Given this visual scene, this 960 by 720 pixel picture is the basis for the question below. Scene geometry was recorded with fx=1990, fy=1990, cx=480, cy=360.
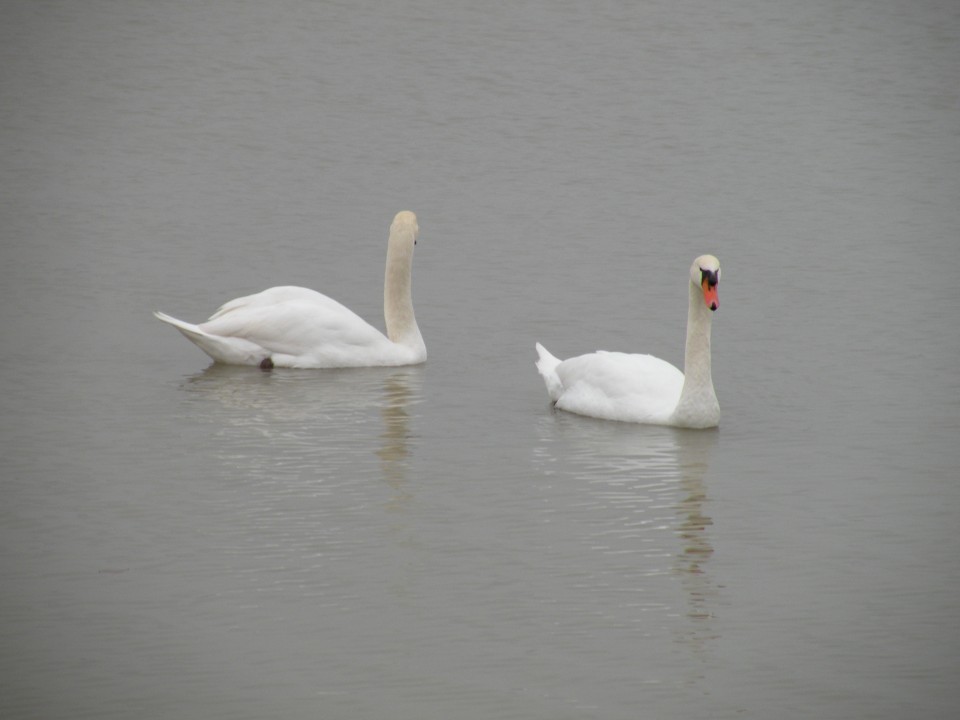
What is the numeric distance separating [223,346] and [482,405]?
2.10 meters

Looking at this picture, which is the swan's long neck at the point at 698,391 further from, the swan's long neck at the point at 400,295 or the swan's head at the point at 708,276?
the swan's long neck at the point at 400,295

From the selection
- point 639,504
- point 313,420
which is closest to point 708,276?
point 639,504

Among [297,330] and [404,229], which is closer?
[297,330]

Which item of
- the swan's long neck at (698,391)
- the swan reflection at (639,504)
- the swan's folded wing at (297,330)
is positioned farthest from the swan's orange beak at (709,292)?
the swan's folded wing at (297,330)

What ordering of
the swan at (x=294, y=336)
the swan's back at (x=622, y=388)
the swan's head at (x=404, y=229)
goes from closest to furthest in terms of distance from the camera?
the swan's back at (x=622, y=388)
the swan at (x=294, y=336)
the swan's head at (x=404, y=229)

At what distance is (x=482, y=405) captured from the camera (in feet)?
39.3

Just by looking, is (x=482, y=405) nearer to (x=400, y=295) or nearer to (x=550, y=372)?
(x=550, y=372)

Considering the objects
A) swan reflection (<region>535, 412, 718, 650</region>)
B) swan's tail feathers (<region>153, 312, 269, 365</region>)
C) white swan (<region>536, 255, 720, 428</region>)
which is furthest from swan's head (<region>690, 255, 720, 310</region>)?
swan's tail feathers (<region>153, 312, 269, 365</region>)

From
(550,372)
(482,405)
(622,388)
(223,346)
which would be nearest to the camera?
(622,388)

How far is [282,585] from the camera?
8258mm

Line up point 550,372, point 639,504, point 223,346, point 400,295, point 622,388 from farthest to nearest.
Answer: point 400,295, point 223,346, point 550,372, point 622,388, point 639,504

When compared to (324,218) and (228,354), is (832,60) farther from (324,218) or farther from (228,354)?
(228,354)

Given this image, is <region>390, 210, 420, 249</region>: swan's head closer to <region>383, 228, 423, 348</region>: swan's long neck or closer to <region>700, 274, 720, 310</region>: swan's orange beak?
<region>383, 228, 423, 348</region>: swan's long neck

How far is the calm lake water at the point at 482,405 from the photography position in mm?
7543
